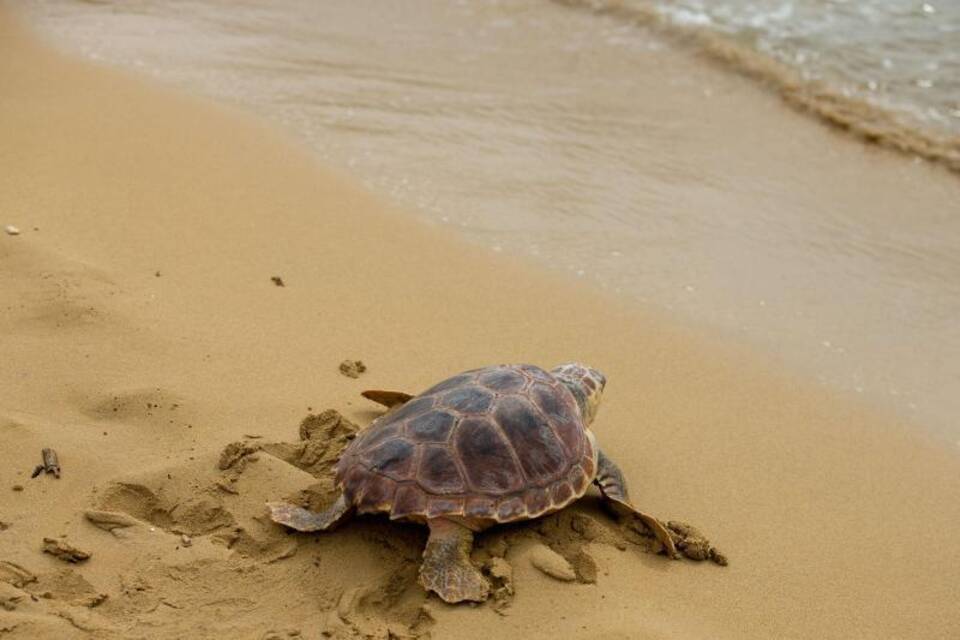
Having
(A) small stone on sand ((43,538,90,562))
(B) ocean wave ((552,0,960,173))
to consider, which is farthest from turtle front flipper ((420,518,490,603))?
(B) ocean wave ((552,0,960,173))

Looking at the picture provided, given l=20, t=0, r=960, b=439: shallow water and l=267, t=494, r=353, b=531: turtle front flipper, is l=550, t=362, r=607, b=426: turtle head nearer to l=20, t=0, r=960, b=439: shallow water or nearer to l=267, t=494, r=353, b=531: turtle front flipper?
l=267, t=494, r=353, b=531: turtle front flipper

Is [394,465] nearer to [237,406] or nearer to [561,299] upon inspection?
[237,406]

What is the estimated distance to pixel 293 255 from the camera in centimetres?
466

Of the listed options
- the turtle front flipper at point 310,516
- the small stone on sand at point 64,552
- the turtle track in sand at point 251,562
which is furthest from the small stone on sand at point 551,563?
the small stone on sand at point 64,552

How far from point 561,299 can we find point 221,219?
1706 mm

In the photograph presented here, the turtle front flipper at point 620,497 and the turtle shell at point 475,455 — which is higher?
the turtle shell at point 475,455

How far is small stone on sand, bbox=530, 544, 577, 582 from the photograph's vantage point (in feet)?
9.90

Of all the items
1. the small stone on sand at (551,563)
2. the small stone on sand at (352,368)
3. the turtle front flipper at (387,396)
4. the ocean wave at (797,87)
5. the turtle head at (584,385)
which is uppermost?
the ocean wave at (797,87)

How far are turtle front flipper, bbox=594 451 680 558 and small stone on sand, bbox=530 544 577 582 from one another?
1.10ft

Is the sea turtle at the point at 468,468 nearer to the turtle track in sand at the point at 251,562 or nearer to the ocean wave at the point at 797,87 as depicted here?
the turtle track in sand at the point at 251,562

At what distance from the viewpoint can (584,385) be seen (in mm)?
3666

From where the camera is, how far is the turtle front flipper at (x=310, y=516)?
9.94ft

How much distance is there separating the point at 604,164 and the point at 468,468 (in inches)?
131

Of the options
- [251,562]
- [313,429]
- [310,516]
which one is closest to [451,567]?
[310,516]
